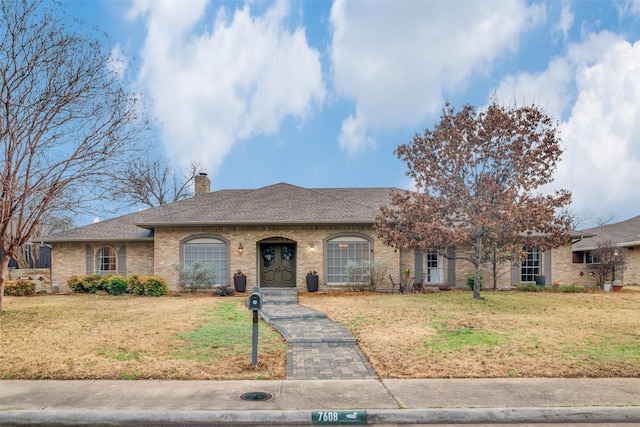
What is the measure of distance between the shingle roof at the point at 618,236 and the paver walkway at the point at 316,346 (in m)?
19.5

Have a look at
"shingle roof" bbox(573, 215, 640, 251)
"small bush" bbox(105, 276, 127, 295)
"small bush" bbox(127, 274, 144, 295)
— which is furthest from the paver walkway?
"shingle roof" bbox(573, 215, 640, 251)

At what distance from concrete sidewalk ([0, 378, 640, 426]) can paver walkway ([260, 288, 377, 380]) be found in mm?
500

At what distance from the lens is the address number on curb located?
4.73 metres

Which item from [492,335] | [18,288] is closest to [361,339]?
[492,335]

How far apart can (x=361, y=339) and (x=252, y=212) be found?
1108cm

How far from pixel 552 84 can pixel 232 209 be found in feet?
44.8

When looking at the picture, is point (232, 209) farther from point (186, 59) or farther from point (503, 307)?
point (503, 307)

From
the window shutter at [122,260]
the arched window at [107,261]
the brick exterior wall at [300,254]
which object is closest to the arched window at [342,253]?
the brick exterior wall at [300,254]

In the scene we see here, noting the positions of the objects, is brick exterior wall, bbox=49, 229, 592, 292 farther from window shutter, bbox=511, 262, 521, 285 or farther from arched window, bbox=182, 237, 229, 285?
arched window, bbox=182, 237, 229, 285

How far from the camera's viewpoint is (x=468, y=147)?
1462 centimetres

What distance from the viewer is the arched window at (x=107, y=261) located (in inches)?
→ 778

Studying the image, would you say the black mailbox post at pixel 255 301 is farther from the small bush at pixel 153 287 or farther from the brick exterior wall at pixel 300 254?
the small bush at pixel 153 287

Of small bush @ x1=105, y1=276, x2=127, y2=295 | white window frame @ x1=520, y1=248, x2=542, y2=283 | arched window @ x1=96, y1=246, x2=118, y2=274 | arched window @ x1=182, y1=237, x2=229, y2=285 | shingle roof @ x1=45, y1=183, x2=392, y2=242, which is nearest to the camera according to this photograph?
small bush @ x1=105, y1=276, x2=127, y2=295

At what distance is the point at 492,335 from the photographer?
8977mm
